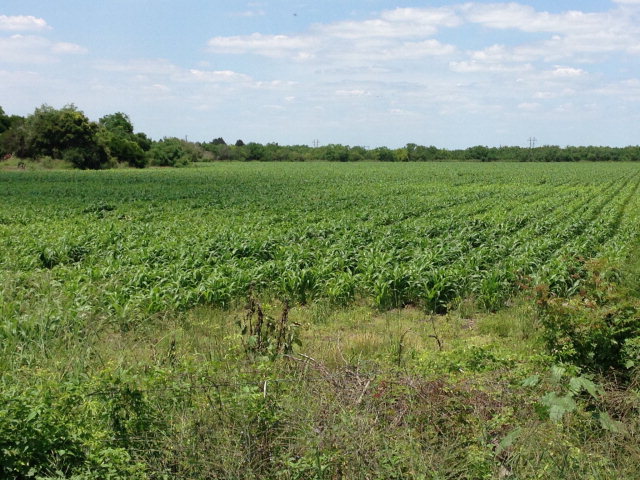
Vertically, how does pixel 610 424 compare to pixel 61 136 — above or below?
below

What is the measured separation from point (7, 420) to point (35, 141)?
220ft

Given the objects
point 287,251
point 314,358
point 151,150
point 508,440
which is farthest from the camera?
point 151,150

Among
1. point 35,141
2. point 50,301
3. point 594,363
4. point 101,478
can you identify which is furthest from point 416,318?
point 35,141

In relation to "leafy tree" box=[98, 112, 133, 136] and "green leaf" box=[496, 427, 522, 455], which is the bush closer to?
"green leaf" box=[496, 427, 522, 455]

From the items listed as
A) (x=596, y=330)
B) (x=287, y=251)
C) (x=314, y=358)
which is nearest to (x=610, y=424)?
(x=596, y=330)

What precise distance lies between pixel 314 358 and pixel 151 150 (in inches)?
3040

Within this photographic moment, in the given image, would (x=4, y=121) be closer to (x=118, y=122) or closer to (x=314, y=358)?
(x=118, y=122)

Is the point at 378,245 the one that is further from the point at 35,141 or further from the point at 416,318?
the point at 35,141

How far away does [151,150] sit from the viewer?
79125 mm

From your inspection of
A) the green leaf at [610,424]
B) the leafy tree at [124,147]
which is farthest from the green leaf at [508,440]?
the leafy tree at [124,147]

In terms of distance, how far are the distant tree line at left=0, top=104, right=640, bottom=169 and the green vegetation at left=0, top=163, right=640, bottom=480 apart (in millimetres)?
53180

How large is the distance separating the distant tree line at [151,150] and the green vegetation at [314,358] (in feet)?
174

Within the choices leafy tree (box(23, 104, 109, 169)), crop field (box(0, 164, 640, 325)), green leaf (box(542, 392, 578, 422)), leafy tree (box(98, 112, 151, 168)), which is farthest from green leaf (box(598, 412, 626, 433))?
leafy tree (box(98, 112, 151, 168))

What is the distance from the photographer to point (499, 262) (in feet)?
39.8
